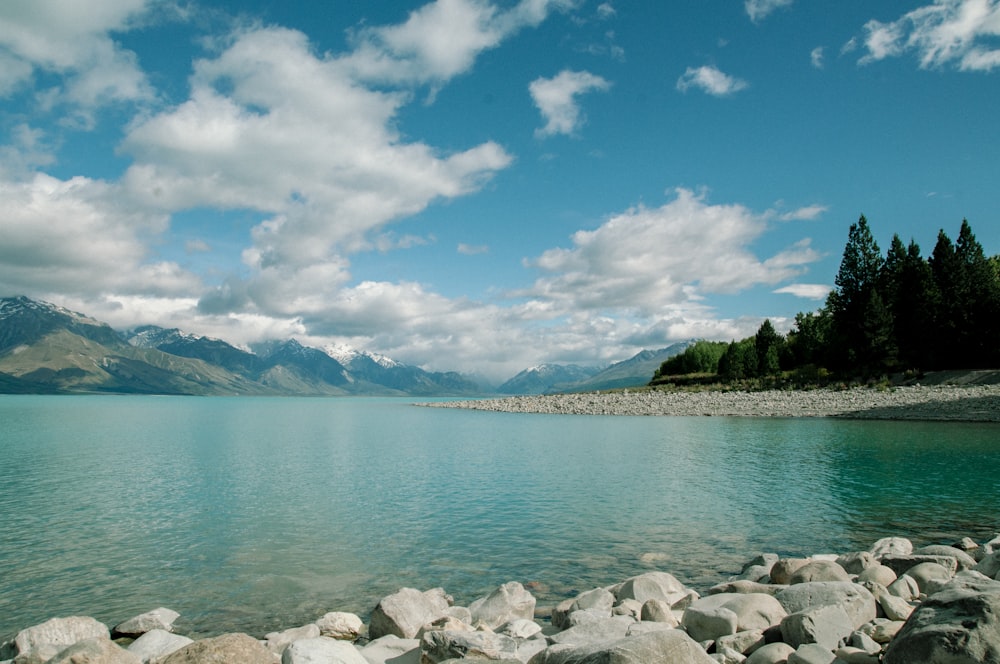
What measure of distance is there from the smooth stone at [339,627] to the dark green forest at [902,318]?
82.4 meters

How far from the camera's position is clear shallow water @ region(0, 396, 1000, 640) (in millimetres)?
12820

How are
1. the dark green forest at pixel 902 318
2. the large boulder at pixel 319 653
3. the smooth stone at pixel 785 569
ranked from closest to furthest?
the large boulder at pixel 319 653
the smooth stone at pixel 785 569
the dark green forest at pixel 902 318

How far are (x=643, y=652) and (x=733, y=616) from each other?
10.9 ft

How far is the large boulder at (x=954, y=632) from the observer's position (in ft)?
18.1

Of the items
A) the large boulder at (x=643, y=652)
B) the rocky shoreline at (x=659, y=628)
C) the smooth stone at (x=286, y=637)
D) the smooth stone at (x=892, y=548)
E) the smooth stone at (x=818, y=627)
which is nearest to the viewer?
the large boulder at (x=643, y=652)

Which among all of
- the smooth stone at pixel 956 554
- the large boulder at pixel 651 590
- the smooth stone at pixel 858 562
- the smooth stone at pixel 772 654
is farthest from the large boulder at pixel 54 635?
the smooth stone at pixel 956 554

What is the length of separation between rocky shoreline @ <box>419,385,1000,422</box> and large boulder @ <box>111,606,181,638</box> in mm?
58277

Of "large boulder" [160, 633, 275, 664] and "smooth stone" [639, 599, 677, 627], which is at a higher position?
"large boulder" [160, 633, 275, 664]

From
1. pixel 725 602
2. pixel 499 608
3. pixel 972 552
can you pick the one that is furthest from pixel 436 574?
pixel 972 552

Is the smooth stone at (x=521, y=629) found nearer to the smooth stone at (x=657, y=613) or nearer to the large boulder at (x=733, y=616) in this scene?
the smooth stone at (x=657, y=613)

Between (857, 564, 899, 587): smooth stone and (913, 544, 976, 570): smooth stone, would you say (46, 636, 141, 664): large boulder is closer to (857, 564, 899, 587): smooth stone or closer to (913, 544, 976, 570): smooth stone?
(857, 564, 899, 587): smooth stone

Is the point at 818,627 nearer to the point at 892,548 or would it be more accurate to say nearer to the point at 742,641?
the point at 742,641

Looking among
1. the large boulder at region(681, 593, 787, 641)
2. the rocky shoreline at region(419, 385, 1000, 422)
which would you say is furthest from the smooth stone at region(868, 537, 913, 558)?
the rocky shoreline at region(419, 385, 1000, 422)

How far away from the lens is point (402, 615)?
9867 mm
